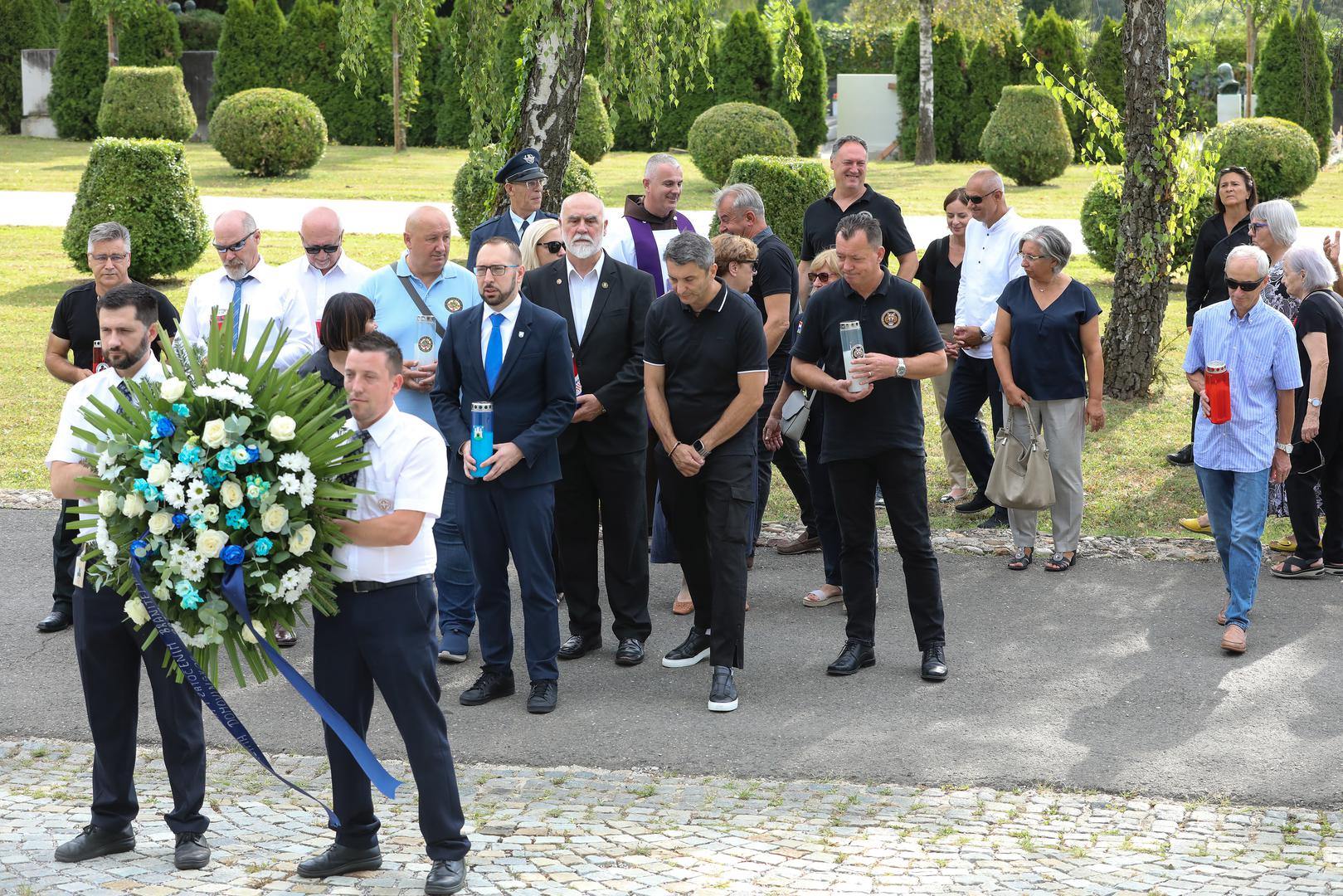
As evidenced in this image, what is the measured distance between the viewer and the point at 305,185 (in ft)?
92.3

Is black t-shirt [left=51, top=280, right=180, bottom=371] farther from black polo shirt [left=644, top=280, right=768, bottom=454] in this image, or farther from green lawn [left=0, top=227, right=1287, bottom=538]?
green lawn [left=0, top=227, right=1287, bottom=538]

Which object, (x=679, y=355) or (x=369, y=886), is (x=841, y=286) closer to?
(x=679, y=355)

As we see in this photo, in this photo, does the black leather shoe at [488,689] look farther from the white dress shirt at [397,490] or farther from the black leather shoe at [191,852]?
the white dress shirt at [397,490]

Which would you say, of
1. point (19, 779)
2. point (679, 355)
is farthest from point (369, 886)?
point (679, 355)

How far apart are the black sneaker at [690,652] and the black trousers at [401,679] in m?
2.47

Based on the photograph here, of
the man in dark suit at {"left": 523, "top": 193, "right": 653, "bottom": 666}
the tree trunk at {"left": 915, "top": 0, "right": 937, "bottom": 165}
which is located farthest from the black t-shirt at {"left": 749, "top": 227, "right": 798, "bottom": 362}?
the tree trunk at {"left": 915, "top": 0, "right": 937, "bottom": 165}

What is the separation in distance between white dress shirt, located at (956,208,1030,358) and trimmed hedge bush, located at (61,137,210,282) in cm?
1104

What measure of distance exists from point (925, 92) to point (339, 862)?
105ft

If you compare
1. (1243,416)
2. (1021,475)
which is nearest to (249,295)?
(1021,475)

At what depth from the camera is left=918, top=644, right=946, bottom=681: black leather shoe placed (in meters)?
7.13

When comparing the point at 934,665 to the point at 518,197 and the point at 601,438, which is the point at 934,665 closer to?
the point at 601,438

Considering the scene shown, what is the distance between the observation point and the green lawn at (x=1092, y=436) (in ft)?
33.6

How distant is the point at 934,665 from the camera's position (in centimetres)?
716

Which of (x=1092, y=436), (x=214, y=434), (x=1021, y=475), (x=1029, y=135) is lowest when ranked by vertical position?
(x=1092, y=436)
